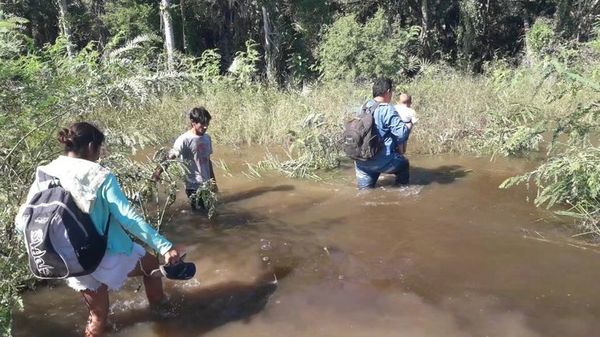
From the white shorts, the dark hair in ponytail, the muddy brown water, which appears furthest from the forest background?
the dark hair in ponytail

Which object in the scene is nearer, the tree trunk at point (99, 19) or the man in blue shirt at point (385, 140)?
the man in blue shirt at point (385, 140)

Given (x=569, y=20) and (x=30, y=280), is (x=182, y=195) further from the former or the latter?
(x=569, y=20)

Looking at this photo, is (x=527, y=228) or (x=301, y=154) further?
(x=301, y=154)

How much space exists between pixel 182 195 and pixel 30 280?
281cm

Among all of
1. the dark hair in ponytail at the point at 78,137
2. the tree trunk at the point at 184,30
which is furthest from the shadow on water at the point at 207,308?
the tree trunk at the point at 184,30

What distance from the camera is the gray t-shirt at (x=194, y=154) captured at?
586cm

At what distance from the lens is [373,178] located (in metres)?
6.98

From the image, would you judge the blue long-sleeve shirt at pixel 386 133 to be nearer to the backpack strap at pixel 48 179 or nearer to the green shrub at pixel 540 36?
the backpack strap at pixel 48 179

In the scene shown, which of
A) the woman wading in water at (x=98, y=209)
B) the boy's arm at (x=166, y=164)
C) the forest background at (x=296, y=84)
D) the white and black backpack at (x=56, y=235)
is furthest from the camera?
the boy's arm at (x=166, y=164)

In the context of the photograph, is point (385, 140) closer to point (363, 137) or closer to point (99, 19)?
point (363, 137)

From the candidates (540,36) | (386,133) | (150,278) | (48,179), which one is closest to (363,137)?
(386,133)

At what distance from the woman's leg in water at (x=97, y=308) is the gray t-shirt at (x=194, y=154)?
7.91 feet

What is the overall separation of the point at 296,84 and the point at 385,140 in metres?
8.51

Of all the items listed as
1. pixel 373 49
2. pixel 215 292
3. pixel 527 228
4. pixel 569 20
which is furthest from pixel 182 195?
pixel 569 20
